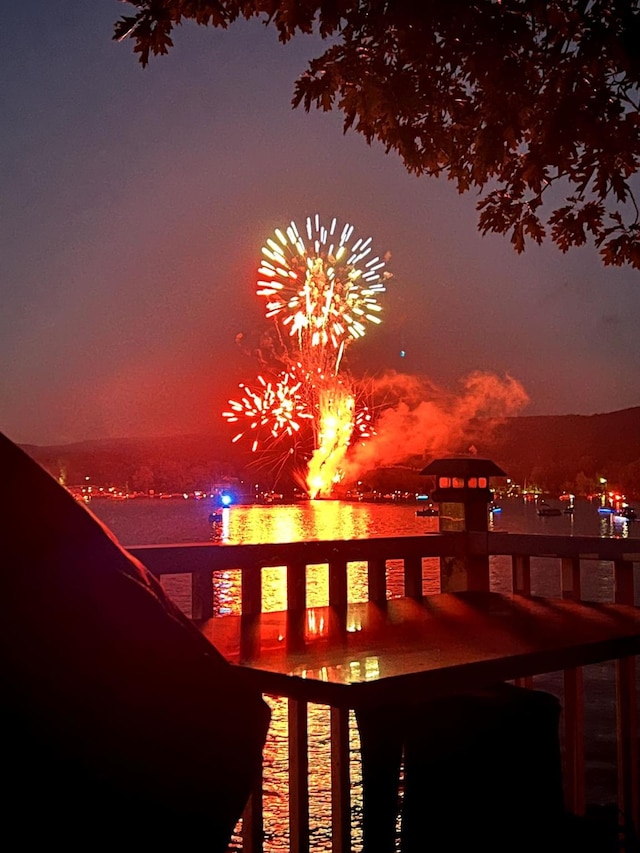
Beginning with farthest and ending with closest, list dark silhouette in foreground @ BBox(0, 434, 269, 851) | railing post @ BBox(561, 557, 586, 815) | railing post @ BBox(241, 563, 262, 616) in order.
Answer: railing post @ BBox(241, 563, 262, 616) → railing post @ BBox(561, 557, 586, 815) → dark silhouette in foreground @ BBox(0, 434, 269, 851)

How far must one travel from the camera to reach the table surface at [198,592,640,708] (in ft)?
Answer: 6.57

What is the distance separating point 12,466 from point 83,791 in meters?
0.34

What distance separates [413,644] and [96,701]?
1650mm

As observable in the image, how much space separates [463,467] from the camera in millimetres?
4777

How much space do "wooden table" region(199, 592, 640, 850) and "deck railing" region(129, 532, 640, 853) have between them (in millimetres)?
173

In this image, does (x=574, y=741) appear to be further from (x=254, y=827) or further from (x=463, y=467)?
(x=463, y=467)

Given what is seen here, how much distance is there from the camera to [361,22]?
451 cm

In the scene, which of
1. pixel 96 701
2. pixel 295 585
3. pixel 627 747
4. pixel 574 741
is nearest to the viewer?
pixel 96 701

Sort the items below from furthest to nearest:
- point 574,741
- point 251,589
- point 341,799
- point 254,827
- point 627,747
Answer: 1. point 251,589
2. point 574,741
3. point 627,747
4. point 254,827
5. point 341,799

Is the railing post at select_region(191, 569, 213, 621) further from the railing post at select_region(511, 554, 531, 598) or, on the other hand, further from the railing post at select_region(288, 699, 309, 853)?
the railing post at select_region(511, 554, 531, 598)

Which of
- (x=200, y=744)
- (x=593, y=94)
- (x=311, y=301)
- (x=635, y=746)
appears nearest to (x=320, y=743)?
(x=635, y=746)

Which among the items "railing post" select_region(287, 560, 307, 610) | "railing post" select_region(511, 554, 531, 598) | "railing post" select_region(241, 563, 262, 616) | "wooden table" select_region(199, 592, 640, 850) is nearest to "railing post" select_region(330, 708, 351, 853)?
"wooden table" select_region(199, 592, 640, 850)

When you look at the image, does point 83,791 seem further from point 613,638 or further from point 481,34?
point 481,34

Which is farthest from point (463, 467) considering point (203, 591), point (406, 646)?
point (406, 646)
